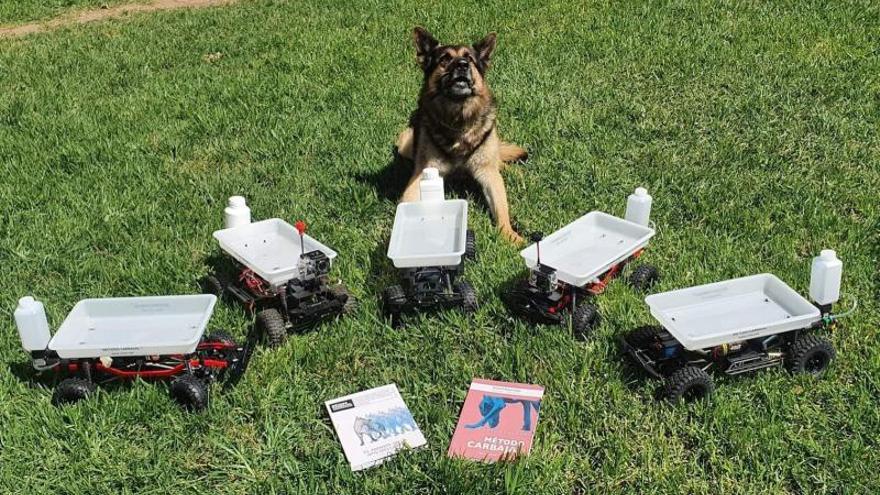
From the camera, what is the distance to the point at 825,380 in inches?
123

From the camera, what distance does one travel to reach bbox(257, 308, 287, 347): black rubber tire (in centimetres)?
343

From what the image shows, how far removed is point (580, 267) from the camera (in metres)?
3.54

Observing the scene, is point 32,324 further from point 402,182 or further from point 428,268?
point 402,182

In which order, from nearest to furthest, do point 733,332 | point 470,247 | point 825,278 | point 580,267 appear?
point 733,332 < point 825,278 < point 580,267 < point 470,247

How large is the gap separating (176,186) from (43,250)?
1.09 meters

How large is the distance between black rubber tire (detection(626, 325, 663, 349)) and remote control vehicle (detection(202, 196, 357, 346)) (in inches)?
54.7

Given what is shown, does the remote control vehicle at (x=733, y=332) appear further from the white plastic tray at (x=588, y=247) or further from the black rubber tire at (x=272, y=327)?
the black rubber tire at (x=272, y=327)

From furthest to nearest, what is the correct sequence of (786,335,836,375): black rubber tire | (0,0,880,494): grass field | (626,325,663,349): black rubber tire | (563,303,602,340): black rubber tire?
(563,303,602,340): black rubber tire → (626,325,663,349): black rubber tire → (786,335,836,375): black rubber tire → (0,0,880,494): grass field

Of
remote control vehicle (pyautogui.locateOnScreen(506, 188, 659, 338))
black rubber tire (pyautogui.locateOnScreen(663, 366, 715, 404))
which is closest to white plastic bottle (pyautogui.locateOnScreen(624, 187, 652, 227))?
remote control vehicle (pyautogui.locateOnScreen(506, 188, 659, 338))

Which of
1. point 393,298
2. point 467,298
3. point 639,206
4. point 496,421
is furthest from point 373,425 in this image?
point 639,206

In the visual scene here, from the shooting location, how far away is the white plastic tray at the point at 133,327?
299 cm

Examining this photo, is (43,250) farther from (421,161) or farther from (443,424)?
(443,424)

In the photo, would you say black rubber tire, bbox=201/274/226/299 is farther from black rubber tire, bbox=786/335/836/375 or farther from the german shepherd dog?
black rubber tire, bbox=786/335/836/375

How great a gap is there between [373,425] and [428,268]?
37.2 inches
